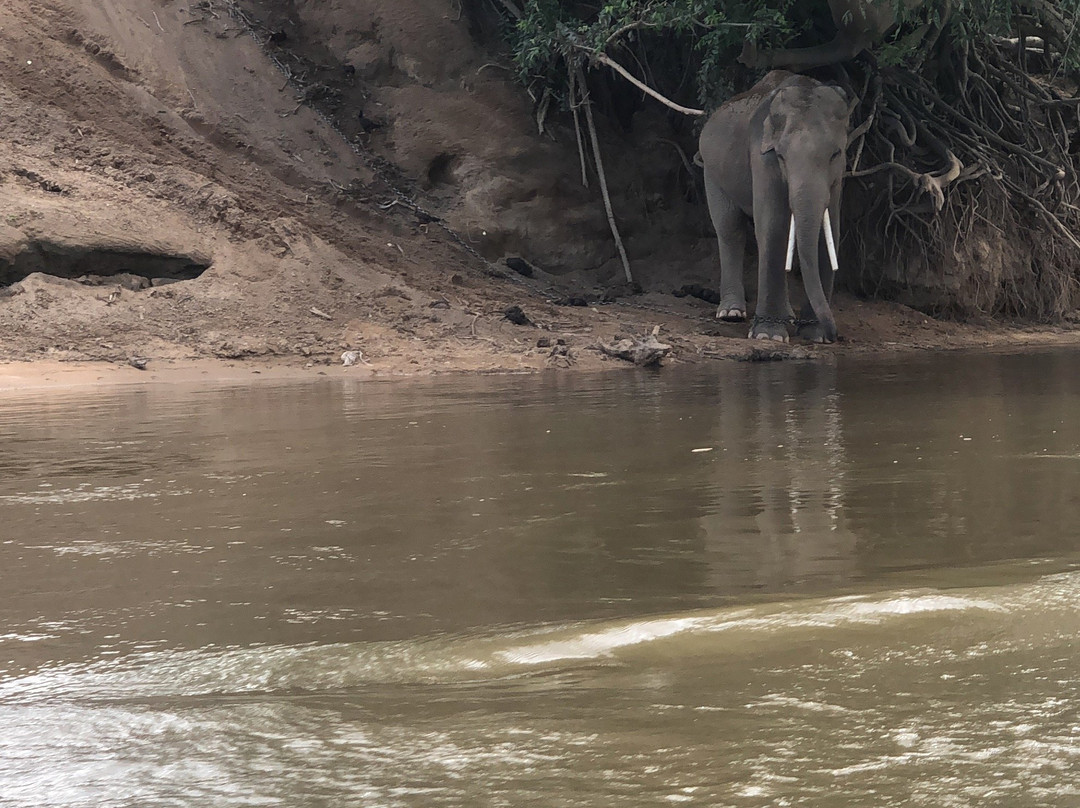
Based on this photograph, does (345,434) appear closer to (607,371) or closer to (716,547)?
(716,547)

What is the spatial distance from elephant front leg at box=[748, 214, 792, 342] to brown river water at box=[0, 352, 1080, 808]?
19.1ft

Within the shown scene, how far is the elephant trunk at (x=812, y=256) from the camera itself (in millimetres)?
9672

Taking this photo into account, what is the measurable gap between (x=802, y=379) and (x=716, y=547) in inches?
195

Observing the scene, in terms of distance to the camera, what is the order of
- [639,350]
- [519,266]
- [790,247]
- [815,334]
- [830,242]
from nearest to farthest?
[639,350]
[790,247]
[830,242]
[815,334]
[519,266]

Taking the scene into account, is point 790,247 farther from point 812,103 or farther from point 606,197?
point 606,197

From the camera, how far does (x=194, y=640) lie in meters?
2.17

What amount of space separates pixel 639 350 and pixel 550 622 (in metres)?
6.91

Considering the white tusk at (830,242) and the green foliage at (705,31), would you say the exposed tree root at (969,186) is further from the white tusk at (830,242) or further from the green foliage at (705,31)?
the white tusk at (830,242)

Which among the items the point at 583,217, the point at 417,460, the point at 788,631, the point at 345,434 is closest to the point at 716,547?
the point at 788,631

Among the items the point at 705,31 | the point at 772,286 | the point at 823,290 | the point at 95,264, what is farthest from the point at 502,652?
the point at 705,31

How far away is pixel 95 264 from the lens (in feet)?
32.1

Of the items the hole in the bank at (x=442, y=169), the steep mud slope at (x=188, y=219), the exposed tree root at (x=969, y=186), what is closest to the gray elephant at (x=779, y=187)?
the exposed tree root at (x=969, y=186)

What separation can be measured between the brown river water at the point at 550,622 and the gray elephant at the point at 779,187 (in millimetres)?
5605

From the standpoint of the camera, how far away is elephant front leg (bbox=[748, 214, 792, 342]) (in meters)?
10.6
